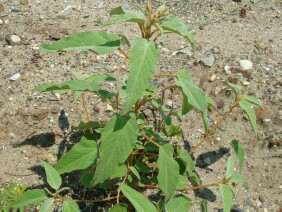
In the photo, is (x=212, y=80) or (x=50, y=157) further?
(x=212, y=80)

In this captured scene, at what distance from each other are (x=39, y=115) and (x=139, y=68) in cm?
116

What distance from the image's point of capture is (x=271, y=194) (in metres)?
2.35

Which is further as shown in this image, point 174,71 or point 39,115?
point 174,71

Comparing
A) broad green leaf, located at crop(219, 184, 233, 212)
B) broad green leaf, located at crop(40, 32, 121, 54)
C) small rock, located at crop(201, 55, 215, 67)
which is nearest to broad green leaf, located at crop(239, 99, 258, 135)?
broad green leaf, located at crop(219, 184, 233, 212)

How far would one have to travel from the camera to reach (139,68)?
1443mm

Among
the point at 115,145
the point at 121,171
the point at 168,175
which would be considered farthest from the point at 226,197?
the point at 115,145

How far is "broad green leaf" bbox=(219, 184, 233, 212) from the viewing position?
70.8 inches

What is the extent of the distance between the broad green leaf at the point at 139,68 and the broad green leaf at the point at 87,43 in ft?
0.31

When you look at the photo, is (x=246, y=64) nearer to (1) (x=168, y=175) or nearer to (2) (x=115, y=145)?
(1) (x=168, y=175)

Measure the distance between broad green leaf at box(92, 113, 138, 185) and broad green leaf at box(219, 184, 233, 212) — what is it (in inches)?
19.7

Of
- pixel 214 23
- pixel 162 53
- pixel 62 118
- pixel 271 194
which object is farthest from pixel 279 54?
pixel 62 118

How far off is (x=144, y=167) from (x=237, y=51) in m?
1.37

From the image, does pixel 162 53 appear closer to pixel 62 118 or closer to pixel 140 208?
pixel 62 118

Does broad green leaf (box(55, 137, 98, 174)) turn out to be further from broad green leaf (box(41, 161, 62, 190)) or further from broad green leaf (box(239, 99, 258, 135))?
broad green leaf (box(239, 99, 258, 135))
